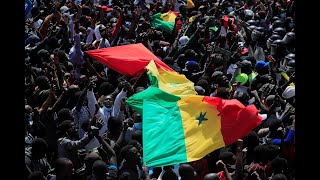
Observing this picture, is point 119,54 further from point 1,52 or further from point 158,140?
point 1,52

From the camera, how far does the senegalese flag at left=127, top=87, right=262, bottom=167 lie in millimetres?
6672

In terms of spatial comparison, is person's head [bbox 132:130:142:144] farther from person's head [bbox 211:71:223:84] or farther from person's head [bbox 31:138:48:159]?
person's head [bbox 211:71:223:84]

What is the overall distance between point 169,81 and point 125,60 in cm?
113

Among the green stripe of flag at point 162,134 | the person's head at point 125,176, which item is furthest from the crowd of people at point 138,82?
the green stripe of flag at point 162,134

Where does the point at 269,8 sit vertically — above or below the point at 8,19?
below

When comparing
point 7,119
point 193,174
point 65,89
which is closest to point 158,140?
point 193,174

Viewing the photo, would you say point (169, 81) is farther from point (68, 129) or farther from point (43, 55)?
point (68, 129)

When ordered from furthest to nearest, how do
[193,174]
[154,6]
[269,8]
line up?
[154,6] < [269,8] < [193,174]

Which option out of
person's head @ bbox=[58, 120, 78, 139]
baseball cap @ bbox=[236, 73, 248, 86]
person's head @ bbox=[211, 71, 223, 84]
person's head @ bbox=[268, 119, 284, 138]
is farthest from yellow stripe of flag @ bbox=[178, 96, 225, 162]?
baseball cap @ bbox=[236, 73, 248, 86]

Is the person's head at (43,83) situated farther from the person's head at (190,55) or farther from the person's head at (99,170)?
the person's head at (99,170)

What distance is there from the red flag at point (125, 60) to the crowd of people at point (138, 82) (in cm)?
22

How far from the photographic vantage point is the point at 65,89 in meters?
8.91

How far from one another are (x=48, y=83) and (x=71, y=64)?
200cm

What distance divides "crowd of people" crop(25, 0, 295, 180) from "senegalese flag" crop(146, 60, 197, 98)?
0.22 metres
